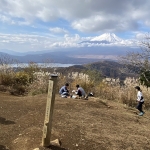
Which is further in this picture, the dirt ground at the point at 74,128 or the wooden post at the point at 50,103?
the dirt ground at the point at 74,128

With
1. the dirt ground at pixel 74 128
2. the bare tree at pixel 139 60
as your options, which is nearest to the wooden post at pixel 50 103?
the dirt ground at pixel 74 128

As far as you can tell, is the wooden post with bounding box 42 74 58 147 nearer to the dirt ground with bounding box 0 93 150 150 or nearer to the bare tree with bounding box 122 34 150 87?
the dirt ground with bounding box 0 93 150 150

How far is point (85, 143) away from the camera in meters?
5.37

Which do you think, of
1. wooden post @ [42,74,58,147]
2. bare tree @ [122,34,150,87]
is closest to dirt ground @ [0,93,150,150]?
wooden post @ [42,74,58,147]

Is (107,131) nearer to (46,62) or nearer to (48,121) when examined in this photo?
(48,121)

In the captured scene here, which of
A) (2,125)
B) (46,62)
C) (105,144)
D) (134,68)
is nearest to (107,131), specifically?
(105,144)

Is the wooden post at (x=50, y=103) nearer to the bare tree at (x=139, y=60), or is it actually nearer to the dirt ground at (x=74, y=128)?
the dirt ground at (x=74, y=128)

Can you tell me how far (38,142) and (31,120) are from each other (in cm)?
168

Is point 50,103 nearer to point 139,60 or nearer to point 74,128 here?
point 74,128

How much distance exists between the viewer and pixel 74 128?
616 centimetres

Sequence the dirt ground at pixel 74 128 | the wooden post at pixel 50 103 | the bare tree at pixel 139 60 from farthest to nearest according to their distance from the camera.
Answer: the bare tree at pixel 139 60 < the dirt ground at pixel 74 128 < the wooden post at pixel 50 103

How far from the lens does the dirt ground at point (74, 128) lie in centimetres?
534

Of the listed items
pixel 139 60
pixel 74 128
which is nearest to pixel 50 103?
pixel 74 128

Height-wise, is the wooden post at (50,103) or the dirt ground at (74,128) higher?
the wooden post at (50,103)
